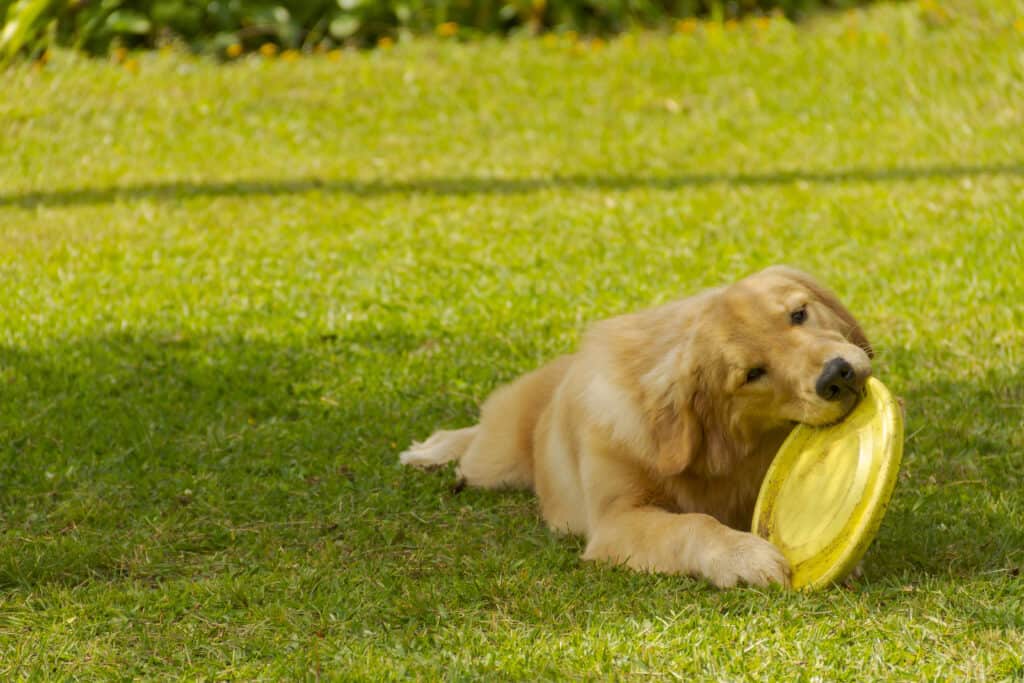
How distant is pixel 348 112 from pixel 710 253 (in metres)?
3.91

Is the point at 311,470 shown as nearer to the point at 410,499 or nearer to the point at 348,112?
the point at 410,499

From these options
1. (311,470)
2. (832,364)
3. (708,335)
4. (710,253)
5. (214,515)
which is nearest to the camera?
(832,364)

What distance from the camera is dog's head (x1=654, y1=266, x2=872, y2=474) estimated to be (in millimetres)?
4031

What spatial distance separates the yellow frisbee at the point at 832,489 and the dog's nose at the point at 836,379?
98 millimetres

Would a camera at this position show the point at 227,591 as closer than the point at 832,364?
No

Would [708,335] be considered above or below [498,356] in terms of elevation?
above

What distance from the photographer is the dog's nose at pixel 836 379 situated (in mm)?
3969

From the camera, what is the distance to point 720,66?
11516mm

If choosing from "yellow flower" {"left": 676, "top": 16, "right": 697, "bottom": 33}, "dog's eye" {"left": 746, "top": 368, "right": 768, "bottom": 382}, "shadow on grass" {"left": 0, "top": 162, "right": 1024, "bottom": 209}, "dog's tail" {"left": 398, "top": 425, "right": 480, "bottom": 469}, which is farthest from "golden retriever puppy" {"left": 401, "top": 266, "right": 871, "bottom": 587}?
"yellow flower" {"left": 676, "top": 16, "right": 697, "bottom": 33}

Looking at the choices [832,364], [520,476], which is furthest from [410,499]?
[832,364]

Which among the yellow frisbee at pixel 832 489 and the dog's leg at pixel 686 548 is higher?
the yellow frisbee at pixel 832 489

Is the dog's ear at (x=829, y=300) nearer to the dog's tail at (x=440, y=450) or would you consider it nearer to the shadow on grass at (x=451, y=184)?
the dog's tail at (x=440, y=450)

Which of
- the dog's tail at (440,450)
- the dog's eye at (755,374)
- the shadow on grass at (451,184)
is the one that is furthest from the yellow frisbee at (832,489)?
the shadow on grass at (451,184)

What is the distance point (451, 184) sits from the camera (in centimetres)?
948
